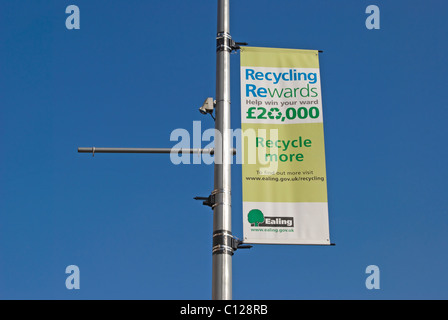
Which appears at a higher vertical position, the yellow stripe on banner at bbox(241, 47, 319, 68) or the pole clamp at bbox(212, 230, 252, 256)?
the yellow stripe on banner at bbox(241, 47, 319, 68)

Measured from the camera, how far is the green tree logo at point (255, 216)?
12.8 metres

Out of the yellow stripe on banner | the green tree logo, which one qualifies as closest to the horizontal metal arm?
the green tree logo

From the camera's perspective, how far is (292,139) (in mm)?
13367

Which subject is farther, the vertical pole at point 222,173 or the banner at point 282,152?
the banner at point 282,152

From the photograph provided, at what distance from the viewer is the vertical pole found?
12219mm

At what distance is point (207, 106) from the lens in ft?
44.0

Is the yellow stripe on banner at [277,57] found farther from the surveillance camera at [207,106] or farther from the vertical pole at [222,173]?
the surveillance camera at [207,106]

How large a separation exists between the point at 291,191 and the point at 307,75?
205cm

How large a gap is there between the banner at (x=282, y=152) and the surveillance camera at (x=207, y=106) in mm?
476

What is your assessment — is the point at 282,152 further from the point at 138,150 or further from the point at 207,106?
the point at 138,150

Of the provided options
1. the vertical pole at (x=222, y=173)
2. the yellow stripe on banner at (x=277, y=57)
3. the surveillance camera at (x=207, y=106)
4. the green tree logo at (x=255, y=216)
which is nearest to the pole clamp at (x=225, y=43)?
the vertical pole at (x=222, y=173)

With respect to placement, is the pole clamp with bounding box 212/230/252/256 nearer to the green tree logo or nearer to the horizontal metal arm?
the green tree logo
